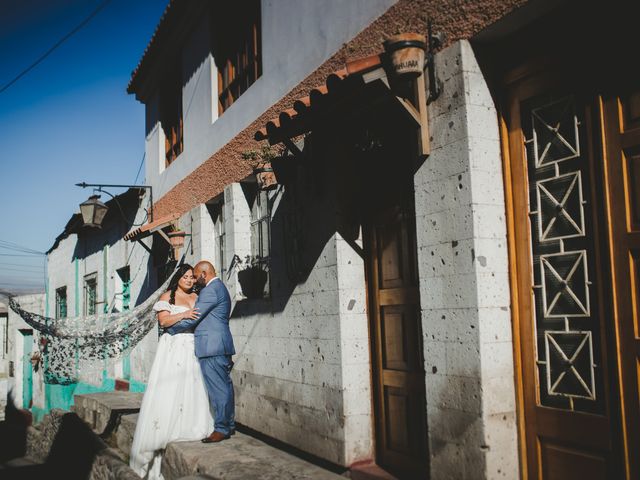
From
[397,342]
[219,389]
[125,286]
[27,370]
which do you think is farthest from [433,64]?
[27,370]

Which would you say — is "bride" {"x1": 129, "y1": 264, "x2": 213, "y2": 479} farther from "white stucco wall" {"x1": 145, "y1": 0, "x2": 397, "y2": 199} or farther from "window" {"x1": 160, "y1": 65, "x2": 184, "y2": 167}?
"window" {"x1": 160, "y1": 65, "x2": 184, "y2": 167}

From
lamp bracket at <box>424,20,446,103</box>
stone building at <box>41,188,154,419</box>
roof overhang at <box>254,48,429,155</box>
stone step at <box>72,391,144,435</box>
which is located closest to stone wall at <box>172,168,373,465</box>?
roof overhang at <box>254,48,429,155</box>

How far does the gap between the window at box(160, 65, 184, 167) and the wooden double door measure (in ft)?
25.6

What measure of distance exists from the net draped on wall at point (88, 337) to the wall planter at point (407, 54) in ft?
18.8

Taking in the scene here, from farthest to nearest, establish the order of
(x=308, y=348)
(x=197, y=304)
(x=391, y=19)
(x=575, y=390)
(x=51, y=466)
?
(x=51, y=466)
(x=197, y=304)
(x=308, y=348)
(x=391, y=19)
(x=575, y=390)

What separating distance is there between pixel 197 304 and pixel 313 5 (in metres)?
3.19

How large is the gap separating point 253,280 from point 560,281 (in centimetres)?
414

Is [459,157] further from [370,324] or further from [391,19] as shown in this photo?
[370,324]

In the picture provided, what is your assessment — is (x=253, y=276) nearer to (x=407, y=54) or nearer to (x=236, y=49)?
(x=236, y=49)

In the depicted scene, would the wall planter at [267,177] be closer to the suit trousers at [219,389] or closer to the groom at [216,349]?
the groom at [216,349]

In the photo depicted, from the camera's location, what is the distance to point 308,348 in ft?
17.8

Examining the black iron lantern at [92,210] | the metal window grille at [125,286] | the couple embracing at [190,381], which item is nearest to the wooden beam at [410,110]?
the couple embracing at [190,381]

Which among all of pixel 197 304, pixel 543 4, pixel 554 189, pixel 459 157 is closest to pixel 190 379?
pixel 197 304

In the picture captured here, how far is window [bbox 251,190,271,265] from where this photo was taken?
657 centimetres
